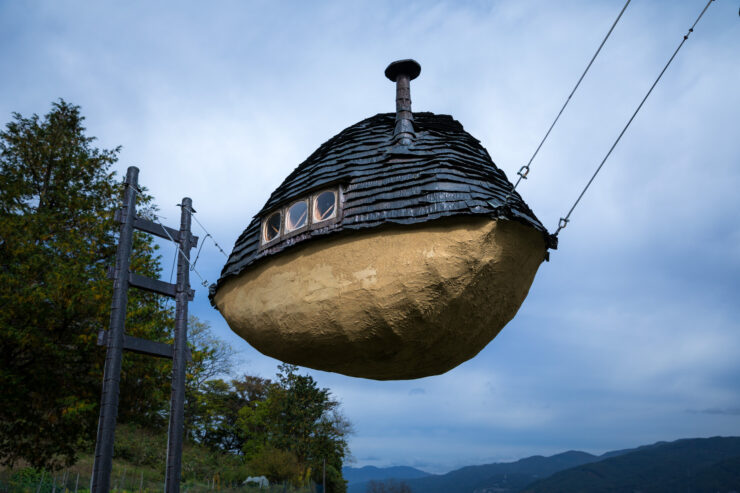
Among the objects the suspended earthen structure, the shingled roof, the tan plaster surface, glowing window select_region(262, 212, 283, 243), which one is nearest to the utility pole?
the shingled roof

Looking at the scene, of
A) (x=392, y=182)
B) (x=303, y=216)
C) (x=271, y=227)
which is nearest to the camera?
(x=392, y=182)

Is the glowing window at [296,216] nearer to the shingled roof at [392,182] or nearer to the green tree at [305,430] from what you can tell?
the shingled roof at [392,182]

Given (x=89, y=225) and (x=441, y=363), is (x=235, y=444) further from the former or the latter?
(x=441, y=363)

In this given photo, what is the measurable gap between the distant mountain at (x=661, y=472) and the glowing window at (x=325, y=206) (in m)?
156

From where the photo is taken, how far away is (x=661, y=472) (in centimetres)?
16012

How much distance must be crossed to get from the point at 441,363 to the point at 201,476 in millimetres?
23398

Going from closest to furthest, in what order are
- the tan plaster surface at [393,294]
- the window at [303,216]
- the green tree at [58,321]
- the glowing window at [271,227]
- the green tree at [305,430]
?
the tan plaster surface at [393,294] → the window at [303,216] → the glowing window at [271,227] → the green tree at [58,321] → the green tree at [305,430]

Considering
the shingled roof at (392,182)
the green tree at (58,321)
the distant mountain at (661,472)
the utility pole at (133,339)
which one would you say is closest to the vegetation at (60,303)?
the green tree at (58,321)

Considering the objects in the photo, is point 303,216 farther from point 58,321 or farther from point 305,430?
point 305,430

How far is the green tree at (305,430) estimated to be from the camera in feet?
87.1

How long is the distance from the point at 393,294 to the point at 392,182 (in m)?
1.11

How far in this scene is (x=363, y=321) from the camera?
442cm

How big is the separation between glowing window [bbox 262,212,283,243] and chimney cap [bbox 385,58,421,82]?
2.08 m

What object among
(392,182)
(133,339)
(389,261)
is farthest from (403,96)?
(133,339)
